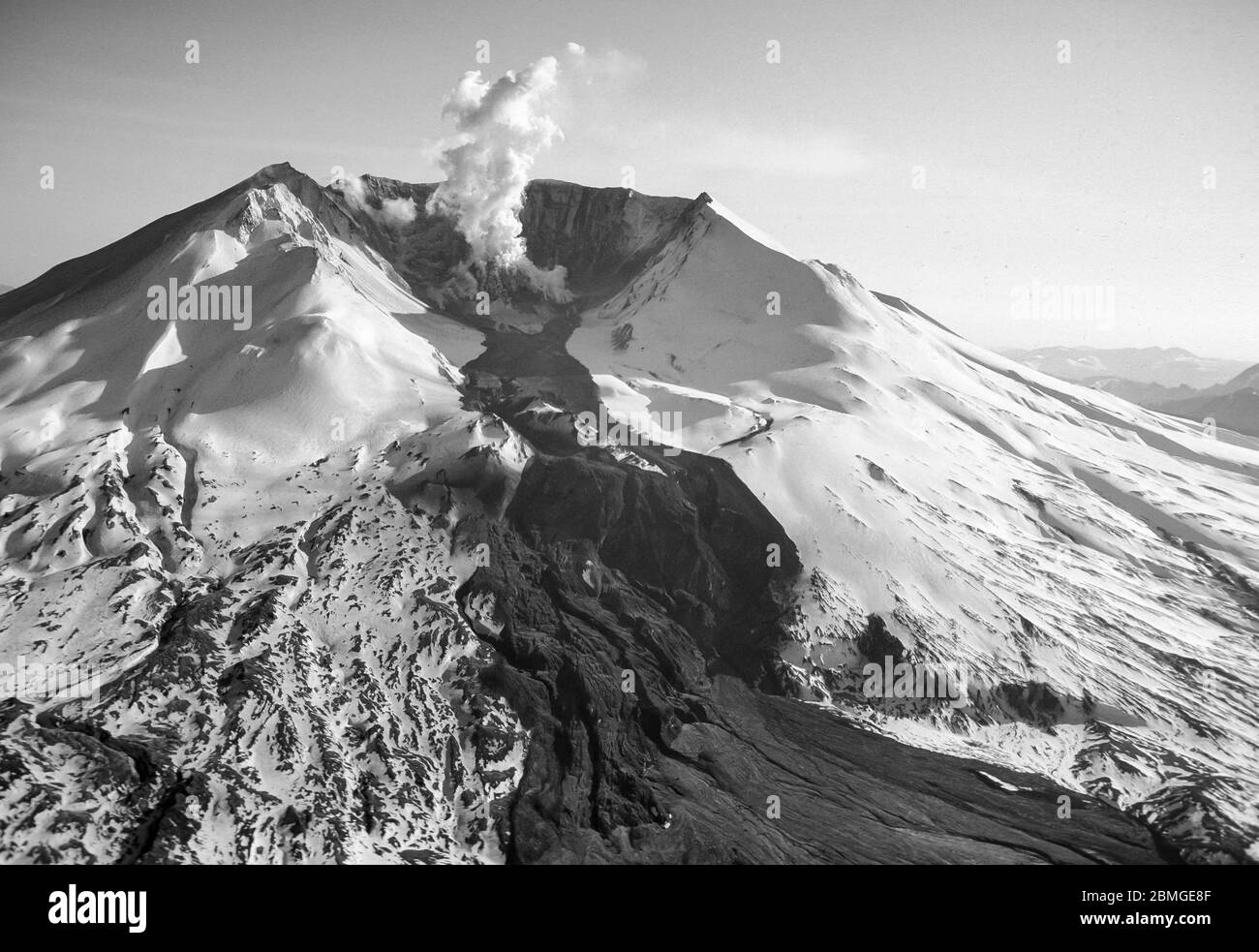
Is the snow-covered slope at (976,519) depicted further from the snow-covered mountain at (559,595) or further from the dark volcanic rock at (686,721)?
the dark volcanic rock at (686,721)

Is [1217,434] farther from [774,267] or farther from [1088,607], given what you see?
[1088,607]

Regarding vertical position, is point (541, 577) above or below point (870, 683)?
above

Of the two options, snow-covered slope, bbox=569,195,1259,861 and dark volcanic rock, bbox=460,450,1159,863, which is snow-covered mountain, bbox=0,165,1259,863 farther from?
snow-covered slope, bbox=569,195,1259,861

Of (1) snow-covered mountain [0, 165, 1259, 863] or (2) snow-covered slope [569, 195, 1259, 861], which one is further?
(2) snow-covered slope [569, 195, 1259, 861]

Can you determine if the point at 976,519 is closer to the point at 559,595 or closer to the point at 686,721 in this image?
the point at 686,721

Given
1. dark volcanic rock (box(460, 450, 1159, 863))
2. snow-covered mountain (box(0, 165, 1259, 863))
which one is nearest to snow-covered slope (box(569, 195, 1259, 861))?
snow-covered mountain (box(0, 165, 1259, 863))

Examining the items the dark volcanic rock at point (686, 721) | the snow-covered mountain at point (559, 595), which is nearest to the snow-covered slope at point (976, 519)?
the snow-covered mountain at point (559, 595)

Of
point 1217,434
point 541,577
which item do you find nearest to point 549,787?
point 541,577

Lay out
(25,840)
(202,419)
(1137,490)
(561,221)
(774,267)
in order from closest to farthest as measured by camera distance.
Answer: (25,840) < (202,419) < (1137,490) < (774,267) < (561,221)

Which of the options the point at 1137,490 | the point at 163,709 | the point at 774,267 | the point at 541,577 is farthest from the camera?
the point at 774,267
